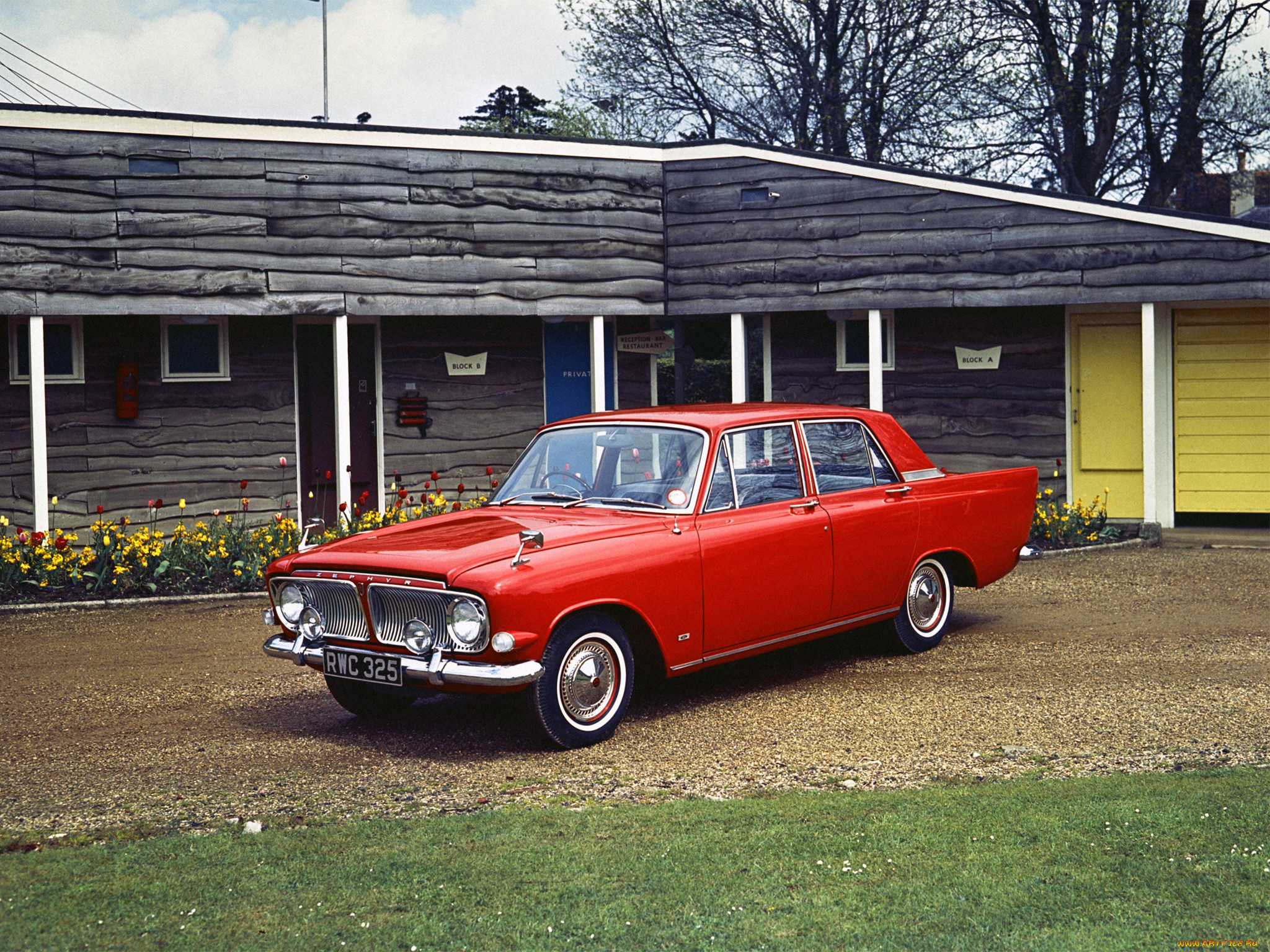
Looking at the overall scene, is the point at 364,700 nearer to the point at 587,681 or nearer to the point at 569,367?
the point at 587,681

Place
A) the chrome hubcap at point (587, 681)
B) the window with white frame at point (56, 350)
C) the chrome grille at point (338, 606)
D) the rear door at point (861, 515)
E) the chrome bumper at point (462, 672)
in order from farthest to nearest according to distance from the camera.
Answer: the window with white frame at point (56, 350) → the rear door at point (861, 515) → the chrome grille at point (338, 606) → the chrome hubcap at point (587, 681) → the chrome bumper at point (462, 672)

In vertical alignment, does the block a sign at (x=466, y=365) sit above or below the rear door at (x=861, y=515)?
above

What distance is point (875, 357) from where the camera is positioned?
47.4 ft

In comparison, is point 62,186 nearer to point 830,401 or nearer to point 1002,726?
point 830,401

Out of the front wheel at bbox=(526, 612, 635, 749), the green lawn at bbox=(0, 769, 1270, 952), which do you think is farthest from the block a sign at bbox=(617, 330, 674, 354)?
the green lawn at bbox=(0, 769, 1270, 952)

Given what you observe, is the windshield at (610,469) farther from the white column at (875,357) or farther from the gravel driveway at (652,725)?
the white column at (875,357)

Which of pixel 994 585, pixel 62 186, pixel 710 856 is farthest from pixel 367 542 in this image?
pixel 62 186

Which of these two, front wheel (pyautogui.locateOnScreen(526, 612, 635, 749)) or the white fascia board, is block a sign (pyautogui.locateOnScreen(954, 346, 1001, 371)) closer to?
the white fascia board

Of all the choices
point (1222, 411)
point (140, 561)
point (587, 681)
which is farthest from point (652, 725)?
point (1222, 411)

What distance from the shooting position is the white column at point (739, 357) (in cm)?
1476

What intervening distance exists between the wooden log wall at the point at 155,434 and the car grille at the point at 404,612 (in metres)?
8.80

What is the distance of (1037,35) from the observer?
83.9 feet

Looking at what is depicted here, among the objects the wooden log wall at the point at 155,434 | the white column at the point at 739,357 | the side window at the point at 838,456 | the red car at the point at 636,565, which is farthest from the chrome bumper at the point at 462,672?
the white column at the point at 739,357

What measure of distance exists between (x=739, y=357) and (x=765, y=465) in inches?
316
